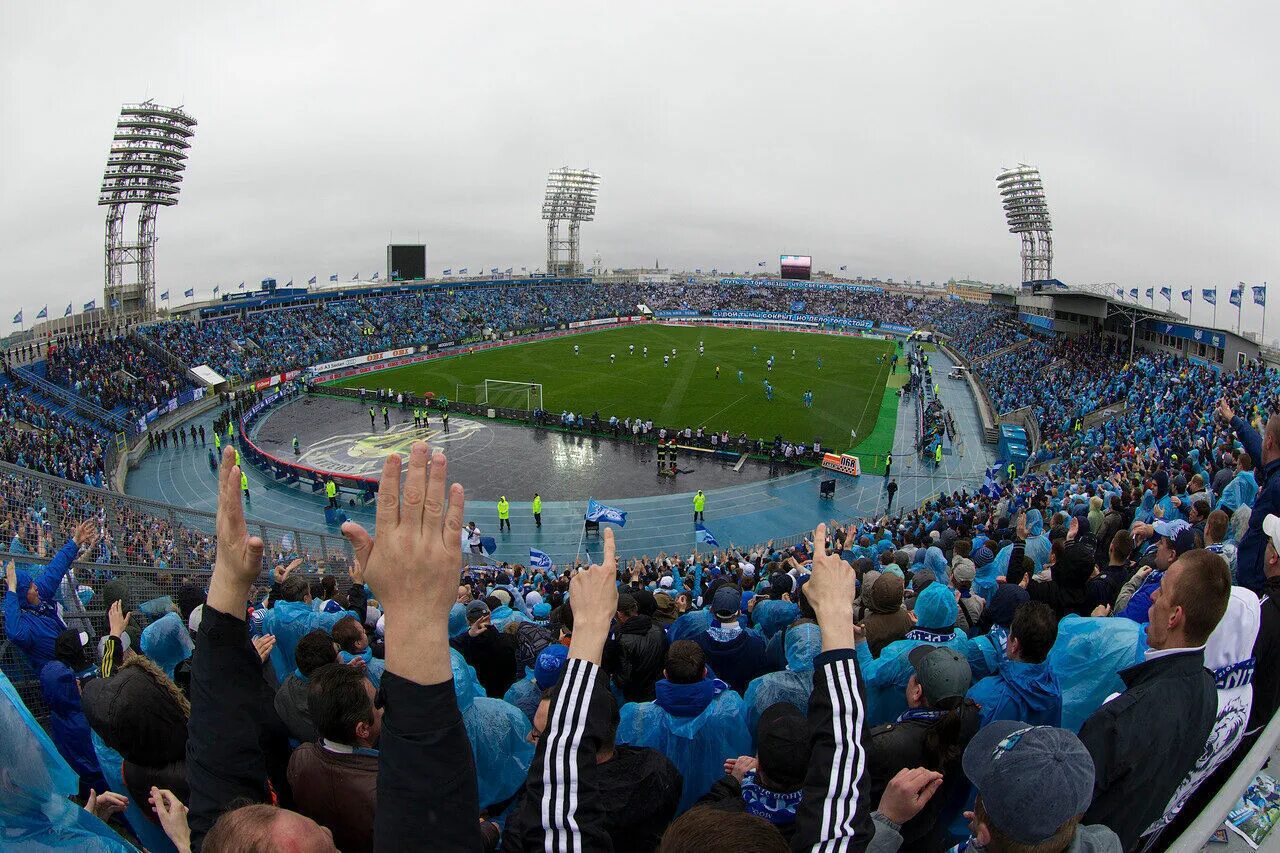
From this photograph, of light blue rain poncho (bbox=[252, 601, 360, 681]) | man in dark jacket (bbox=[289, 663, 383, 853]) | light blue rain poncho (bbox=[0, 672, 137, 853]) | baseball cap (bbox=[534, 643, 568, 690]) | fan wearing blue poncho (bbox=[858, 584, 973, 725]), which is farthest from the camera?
light blue rain poncho (bbox=[252, 601, 360, 681])

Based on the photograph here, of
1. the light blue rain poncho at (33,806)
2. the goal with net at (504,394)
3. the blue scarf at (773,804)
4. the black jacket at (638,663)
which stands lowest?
the goal with net at (504,394)

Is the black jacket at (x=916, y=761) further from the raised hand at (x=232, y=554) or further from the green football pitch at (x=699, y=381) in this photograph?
the green football pitch at (x=699, y=381)

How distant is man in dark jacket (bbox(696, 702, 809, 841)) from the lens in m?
2.92

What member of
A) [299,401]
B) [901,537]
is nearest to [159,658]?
[901,537]

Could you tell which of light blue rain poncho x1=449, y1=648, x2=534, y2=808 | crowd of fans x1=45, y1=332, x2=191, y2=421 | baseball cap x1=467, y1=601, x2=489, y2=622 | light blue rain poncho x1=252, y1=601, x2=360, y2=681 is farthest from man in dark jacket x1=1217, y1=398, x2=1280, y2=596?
crowd of fans x1=45, y1=332, x2=191, y2=421

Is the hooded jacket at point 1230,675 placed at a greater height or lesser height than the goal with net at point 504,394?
greater

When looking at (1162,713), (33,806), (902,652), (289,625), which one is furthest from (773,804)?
(289,625)

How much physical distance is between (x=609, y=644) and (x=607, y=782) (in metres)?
2.34

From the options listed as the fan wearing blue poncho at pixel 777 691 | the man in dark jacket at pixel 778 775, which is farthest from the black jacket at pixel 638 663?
the man in dark jacket at pixel 778 775

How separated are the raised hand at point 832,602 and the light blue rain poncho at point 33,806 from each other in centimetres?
236

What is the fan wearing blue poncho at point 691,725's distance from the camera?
422cm

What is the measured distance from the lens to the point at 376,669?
516 centimetres

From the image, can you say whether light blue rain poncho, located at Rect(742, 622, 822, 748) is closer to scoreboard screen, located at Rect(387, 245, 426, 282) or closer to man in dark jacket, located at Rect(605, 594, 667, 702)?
man in dark jacket, located at Rect(605, 594, 667, 702)

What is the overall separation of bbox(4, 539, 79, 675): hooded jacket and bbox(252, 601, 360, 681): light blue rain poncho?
1.54m
